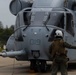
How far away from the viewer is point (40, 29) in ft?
50.9

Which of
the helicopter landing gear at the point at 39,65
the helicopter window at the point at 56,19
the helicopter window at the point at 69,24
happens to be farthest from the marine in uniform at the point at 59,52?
the helicopter window at the point at 69,24

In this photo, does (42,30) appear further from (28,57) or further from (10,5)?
(10,5)

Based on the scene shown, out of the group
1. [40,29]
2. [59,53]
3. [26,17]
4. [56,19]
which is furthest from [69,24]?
[59,53]

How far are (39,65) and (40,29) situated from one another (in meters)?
1.63

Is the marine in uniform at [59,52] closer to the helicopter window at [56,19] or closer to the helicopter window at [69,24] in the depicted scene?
the helicopter window at [56,19]

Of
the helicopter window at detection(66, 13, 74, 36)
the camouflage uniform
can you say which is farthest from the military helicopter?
the camouflage uniform

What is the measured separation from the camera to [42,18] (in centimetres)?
1605

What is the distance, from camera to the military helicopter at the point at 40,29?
605 inches

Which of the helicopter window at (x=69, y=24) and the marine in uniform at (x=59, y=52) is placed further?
the helicopter window at (x=69, y=24)

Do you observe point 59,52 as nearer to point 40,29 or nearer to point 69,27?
point 40,29

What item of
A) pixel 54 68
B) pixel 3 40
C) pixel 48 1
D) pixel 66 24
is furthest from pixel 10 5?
pixel 3 40

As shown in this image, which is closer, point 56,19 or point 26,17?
point 56,19

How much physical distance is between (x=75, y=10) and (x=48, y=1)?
1333mm

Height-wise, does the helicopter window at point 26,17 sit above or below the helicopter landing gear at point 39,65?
above
